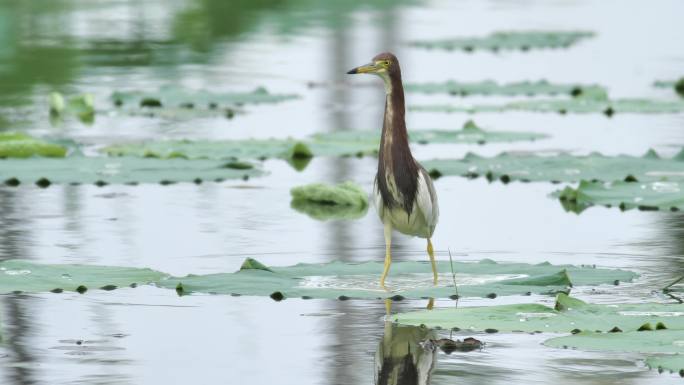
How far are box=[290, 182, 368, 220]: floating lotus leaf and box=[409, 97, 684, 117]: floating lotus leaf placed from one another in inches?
181

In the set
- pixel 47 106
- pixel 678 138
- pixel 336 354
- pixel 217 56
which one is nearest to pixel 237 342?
pixel 336 354

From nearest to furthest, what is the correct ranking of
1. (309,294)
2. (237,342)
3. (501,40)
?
(237,342) → (309,294) → (501,40)

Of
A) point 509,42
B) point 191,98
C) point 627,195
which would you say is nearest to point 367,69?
point 627,195

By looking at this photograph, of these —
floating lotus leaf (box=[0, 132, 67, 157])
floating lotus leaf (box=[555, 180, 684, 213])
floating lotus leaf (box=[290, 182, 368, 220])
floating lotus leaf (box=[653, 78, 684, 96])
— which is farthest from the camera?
floating lotus leaf (box=[653, 78, 684, 96])

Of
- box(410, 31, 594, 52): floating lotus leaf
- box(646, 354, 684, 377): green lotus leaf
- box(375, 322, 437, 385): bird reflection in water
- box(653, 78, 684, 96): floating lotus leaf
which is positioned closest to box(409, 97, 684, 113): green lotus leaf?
box(653, 78, 684, 96): floating lotus leaf

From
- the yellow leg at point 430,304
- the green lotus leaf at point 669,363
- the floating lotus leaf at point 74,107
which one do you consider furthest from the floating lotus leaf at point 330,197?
the floating lotus leaf at point 74,107

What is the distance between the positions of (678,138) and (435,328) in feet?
23.7

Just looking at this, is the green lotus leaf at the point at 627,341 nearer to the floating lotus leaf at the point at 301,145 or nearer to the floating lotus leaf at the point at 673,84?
the floating lotus leaf at the point at 301,145

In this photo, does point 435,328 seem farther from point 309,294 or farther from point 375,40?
point 375,40

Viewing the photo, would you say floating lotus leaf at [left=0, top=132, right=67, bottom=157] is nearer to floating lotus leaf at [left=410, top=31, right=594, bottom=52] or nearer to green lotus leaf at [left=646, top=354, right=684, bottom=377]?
green lotus leaf at [left=646, top=354, right=684, bottom=377]

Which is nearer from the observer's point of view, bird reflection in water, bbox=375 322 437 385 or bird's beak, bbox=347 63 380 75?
bird reflection in water, bbox=375 322 437 385

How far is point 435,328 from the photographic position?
22.1 feet

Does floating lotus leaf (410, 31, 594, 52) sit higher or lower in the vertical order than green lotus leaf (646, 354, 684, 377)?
higher

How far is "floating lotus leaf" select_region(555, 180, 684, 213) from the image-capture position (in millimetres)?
9820
